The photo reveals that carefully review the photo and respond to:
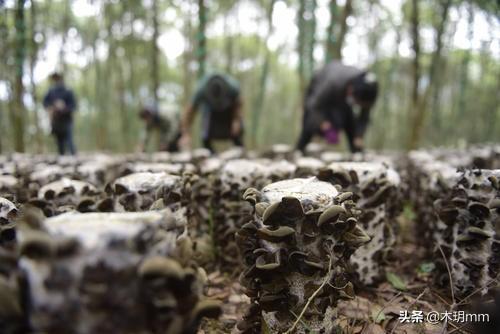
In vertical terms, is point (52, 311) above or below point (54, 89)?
below

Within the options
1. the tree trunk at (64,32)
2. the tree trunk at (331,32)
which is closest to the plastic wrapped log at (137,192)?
the tree trunk at (331,32)

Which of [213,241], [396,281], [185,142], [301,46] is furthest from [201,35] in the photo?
[396,281]

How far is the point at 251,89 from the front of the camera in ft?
74.5

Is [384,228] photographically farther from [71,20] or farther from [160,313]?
[71,20]

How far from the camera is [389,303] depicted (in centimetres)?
197

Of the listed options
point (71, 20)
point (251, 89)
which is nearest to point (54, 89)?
point (71, 20)

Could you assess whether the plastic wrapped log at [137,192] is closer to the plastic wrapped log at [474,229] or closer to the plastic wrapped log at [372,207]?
the plastic wrapped log at [372,207]

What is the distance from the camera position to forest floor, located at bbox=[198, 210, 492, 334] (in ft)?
6.11

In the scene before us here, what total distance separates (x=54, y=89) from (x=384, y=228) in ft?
23.2

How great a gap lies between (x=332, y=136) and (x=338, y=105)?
0.48 m

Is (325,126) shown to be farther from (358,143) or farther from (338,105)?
(358,143)

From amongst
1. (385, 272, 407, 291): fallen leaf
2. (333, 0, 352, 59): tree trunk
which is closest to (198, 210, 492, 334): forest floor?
(385, 272, 407, 291): fallen leaf

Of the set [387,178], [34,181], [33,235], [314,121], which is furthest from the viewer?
[314,121]

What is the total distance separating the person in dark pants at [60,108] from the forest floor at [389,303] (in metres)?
5.81
